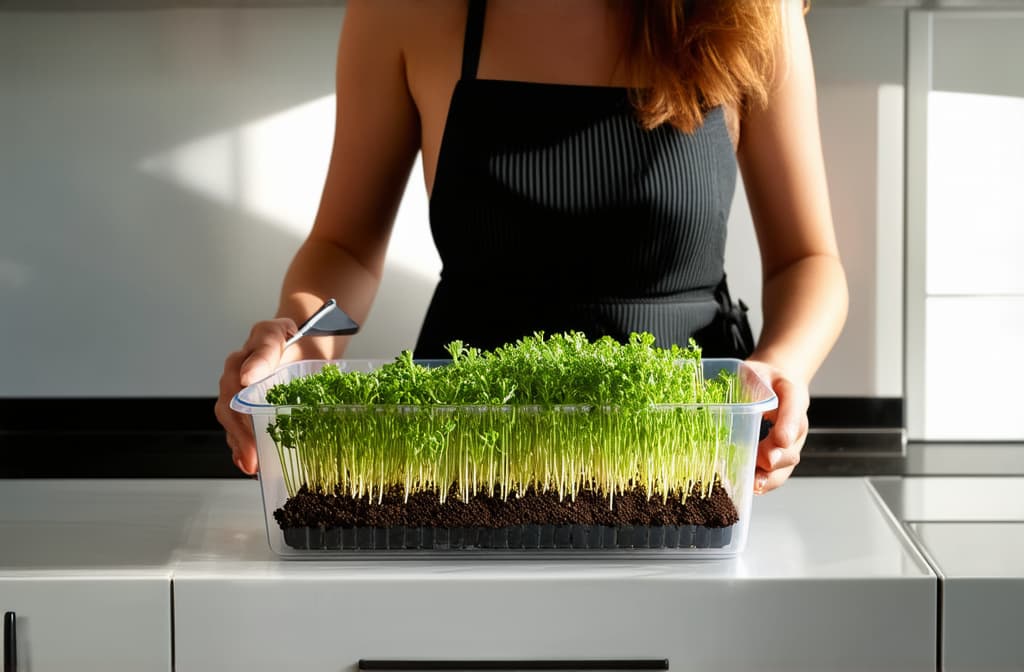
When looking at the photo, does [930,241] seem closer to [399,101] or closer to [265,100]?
[399,101]

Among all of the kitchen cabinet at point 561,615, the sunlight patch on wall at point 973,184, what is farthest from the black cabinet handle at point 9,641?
the sunlight patch on wall at point 973,184

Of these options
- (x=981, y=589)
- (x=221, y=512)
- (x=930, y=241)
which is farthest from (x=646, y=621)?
(x=930, y=241)

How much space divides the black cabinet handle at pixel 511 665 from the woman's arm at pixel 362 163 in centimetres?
45

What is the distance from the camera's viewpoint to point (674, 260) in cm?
118

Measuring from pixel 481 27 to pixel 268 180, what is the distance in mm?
762

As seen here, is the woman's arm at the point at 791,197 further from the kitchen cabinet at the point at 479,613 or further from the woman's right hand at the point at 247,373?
the woman's right hand at the point at 247,373

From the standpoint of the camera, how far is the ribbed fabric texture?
3.80 ft

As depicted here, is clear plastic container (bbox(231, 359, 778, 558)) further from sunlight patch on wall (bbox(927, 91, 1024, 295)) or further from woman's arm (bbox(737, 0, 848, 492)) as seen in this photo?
sunlight patch on wall (bbox(927, 91, 1024, 295))

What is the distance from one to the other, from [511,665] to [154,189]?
130 cm

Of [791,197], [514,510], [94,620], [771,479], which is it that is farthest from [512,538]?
[791,197]

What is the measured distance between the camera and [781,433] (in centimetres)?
85

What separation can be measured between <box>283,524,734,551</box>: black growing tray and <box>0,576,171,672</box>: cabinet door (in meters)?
0.12

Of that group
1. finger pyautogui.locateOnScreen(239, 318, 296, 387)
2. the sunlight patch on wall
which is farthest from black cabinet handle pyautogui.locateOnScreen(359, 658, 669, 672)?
the sunlight patch on wall

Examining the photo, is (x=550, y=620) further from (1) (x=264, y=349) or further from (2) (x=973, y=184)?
(2) (x=973, y=184)
